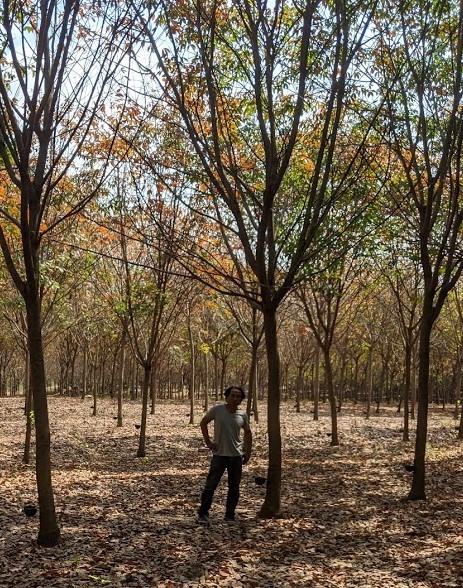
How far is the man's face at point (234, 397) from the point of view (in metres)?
7.43

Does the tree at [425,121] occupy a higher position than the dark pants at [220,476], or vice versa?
the tree at [425,121]

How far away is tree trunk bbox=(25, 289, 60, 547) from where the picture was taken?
614 centimetres

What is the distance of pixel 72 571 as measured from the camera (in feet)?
18.1

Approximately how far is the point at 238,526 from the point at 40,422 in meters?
3.09

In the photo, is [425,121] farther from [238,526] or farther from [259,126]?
[238,526]

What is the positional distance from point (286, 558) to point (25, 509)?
372 cm

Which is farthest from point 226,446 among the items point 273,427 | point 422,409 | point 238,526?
point 422,409

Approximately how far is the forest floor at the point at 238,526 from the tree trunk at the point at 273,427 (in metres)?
0.24

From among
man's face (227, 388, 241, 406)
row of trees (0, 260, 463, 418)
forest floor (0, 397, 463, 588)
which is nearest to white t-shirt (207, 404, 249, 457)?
man's face (227, 388, 241, 406)

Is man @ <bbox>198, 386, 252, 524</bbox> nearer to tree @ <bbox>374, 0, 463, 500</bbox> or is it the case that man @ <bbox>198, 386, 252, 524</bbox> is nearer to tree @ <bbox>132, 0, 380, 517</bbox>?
tree @ <bbox>132, 0, 380, 517</bbox>

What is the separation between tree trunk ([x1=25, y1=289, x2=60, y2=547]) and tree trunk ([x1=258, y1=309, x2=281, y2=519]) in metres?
3.03

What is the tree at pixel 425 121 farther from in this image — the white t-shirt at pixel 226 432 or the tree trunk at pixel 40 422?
the tree trunk at pixel 40 422

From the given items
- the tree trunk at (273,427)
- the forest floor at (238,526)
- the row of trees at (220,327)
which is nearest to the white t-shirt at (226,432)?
the tree trunk at (273,427)

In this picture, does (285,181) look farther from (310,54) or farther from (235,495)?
(235,495)
